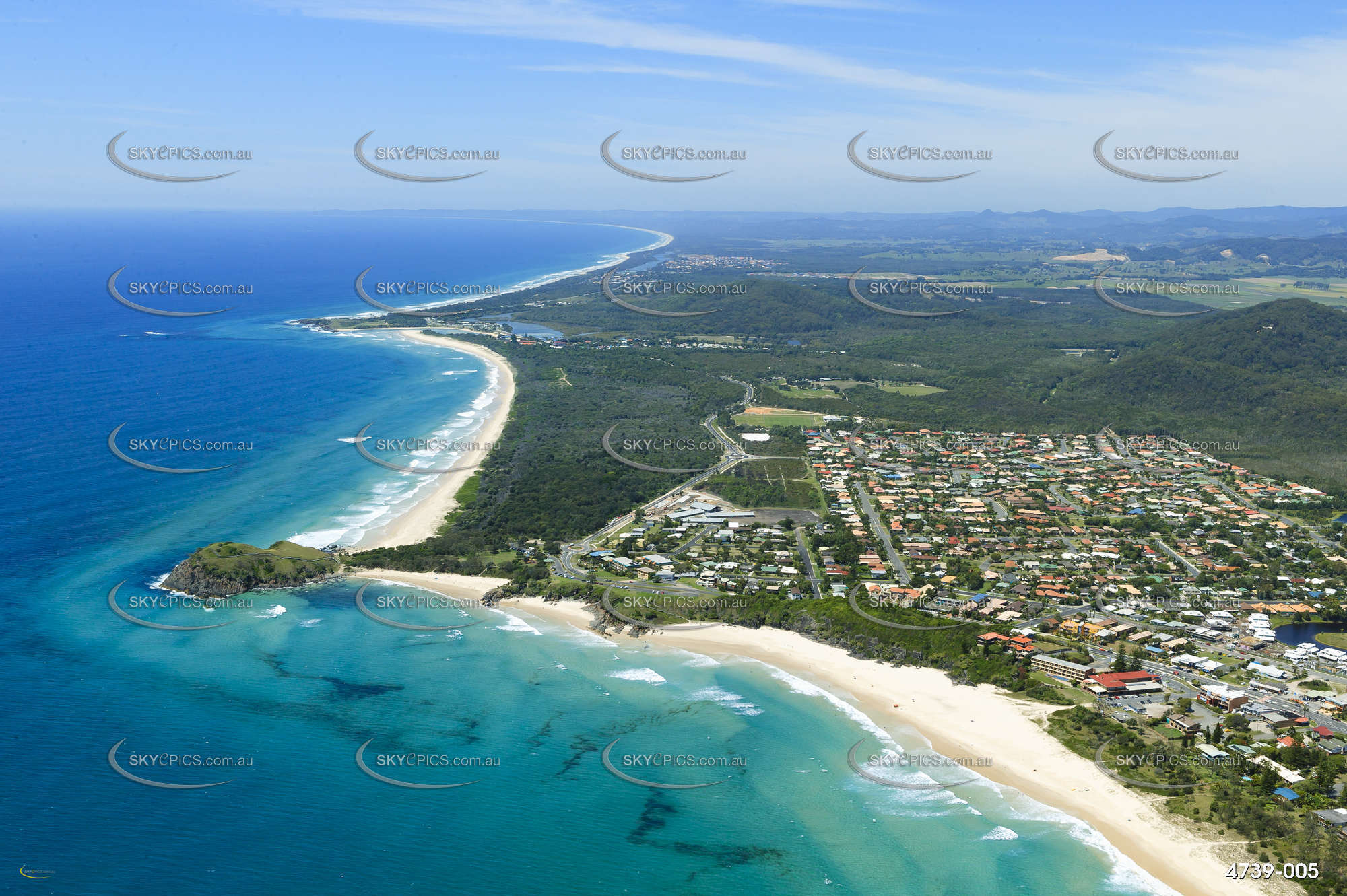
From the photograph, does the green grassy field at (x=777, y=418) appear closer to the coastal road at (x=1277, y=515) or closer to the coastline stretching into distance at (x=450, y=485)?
the coastline stretching into distance at (x=450, y=485)

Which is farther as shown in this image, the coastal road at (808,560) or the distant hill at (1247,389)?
the distant hill at (1247,389)

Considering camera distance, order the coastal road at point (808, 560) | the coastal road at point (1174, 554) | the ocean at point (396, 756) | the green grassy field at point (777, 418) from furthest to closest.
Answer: the green grassy field at point (777, 418) < the coastal road at point (1174, 554) < the coastal road at point (808, 560) < the ocean at point (396, 756)

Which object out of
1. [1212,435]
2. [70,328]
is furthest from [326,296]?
[1212,435]

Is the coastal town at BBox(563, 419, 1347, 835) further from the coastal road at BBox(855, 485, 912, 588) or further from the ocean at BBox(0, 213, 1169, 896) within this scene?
the ocean at BBox(0, 213, 1169, 896)

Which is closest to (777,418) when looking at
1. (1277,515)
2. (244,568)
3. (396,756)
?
(1277,515)

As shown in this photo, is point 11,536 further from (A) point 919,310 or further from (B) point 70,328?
(A) point 919,310

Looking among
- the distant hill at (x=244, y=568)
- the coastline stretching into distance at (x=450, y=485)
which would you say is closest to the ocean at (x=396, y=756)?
the distant hill at (x=244, y=568)
